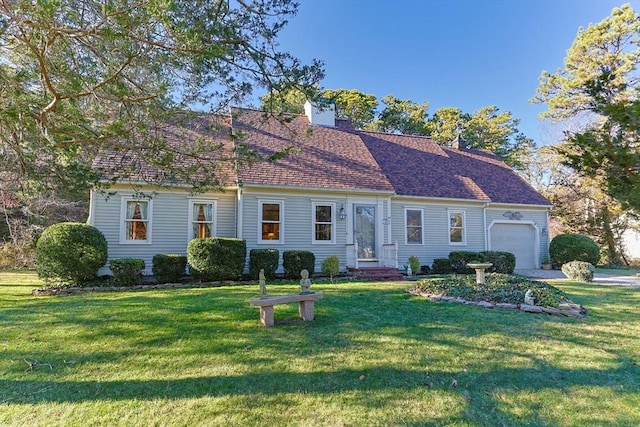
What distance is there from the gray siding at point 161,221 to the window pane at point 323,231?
288 centimetres

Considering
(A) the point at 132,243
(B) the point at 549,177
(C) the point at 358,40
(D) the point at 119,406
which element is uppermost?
(C) the point at 358,40

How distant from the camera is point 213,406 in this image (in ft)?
9.90

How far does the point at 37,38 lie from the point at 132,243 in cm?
815

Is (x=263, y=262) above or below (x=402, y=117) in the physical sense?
below

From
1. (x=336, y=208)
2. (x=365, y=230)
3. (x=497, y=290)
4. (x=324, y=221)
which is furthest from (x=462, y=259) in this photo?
(x=497, y=290)

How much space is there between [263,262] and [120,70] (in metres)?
7.38

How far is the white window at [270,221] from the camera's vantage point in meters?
12.1

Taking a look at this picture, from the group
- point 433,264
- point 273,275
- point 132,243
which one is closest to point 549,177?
point 433,264

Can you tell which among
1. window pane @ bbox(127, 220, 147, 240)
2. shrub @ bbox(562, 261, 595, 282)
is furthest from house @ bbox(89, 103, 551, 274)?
shrub @ bbox(562, 261, 595, 282)

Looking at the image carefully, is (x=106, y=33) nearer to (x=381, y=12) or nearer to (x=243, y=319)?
(x=243, y=319)

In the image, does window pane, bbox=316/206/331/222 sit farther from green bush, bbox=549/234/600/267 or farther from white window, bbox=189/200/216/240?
green bush, bbox=549/234/600/267

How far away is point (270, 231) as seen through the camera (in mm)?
12266

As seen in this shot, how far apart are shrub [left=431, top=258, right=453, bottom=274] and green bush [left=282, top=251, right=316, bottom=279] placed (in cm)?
524

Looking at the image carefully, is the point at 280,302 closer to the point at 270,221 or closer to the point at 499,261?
the point at 270,221
